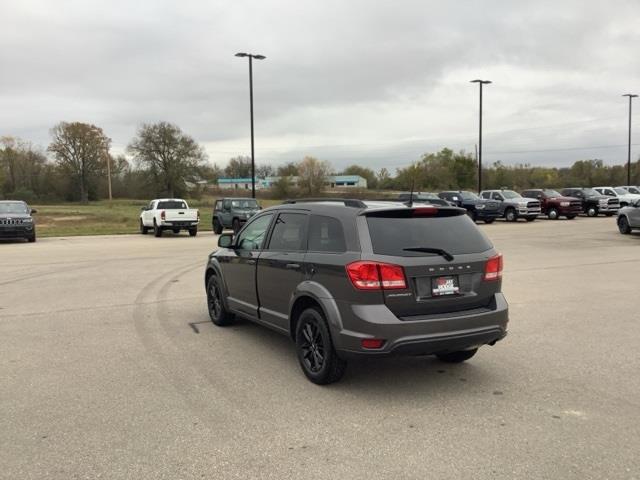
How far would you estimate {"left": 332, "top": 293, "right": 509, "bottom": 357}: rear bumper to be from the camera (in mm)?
4352

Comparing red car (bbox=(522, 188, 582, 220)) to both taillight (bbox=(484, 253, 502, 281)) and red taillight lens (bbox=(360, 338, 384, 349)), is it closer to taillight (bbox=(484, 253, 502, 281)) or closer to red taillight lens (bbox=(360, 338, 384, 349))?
taillight (bbox=(484, 253, 502, 281))

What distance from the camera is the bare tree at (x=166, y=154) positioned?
257 ft

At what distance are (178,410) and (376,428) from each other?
4.93ft

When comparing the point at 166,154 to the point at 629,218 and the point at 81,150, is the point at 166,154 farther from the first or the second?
the point at 629,218

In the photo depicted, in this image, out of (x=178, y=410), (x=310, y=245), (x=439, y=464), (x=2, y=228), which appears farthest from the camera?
(x=2, y=228)

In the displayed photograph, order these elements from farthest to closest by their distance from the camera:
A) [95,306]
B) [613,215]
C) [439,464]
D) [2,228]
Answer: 1. [613,215]
2. [2,228]
3. [95,306]
4. [439,464]

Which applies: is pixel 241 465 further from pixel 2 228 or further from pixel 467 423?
pixel 2 228

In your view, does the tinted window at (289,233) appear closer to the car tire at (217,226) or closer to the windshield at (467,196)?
the car tire at (217,226)

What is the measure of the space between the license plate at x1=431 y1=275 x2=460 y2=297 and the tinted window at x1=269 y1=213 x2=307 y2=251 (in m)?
1.31

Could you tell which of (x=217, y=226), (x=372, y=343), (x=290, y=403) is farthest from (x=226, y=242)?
(x=217, y=226)

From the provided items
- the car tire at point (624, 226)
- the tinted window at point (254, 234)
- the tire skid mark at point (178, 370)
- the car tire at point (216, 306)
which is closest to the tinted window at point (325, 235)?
the tinted window at point (254, 234)

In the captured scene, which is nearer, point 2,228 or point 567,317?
point 567,317

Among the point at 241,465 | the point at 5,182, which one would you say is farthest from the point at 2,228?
the point at 5,182

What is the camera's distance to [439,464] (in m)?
3.37
